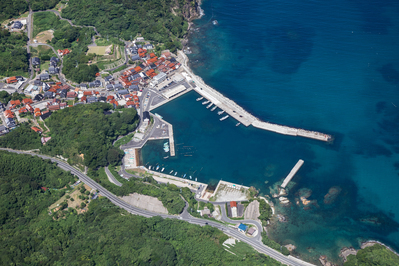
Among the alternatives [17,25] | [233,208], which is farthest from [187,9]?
→ [233,208]

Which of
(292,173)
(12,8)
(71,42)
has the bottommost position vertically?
(292,173)

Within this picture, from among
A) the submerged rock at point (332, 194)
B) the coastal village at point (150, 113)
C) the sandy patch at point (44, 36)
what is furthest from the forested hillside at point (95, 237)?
the sandy patch at point (44, 36)

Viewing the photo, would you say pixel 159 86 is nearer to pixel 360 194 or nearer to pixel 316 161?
pixel 316 161

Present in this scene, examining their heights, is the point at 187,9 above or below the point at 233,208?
above

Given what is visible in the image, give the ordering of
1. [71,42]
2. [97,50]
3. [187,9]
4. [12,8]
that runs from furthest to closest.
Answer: [187,9] < [12,8] < [71,42] < [97,50]

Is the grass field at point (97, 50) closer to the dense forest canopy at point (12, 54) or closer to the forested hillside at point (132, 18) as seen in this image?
the forested hillside at point (132, 18)

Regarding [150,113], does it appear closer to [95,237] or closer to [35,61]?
[95,237]
